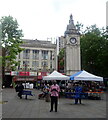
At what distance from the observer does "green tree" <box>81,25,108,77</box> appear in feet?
130

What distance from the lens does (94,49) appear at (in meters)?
42.1

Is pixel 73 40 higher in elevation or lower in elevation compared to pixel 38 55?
higher

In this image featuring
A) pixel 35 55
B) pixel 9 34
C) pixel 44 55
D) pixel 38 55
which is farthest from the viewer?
pixel 44 55

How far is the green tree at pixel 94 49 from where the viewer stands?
39750 millimetres

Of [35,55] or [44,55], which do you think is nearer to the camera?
[35,55]

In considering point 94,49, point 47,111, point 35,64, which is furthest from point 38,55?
point 47,111

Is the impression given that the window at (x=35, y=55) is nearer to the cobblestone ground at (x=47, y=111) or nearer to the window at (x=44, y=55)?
the window at (x=44, y=55)

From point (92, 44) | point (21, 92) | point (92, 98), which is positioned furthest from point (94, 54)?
point (21, 92)

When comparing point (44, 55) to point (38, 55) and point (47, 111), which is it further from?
point (47, 111)

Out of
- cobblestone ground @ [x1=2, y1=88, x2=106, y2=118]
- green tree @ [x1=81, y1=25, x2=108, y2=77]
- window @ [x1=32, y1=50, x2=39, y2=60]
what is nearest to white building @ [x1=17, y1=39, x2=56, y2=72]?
window @ [x1=32, y1=50, x2=39, y2=60]

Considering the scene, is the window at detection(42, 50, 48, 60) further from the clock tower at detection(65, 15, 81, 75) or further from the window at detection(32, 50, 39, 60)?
the clock tower at detection(65, 15, 81, 75)

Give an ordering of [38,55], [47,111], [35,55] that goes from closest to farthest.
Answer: [47,111]
[35,55]
[38,55]

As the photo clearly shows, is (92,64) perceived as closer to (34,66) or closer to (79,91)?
(34,66)

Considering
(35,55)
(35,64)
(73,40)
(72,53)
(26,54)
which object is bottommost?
(35,64)
